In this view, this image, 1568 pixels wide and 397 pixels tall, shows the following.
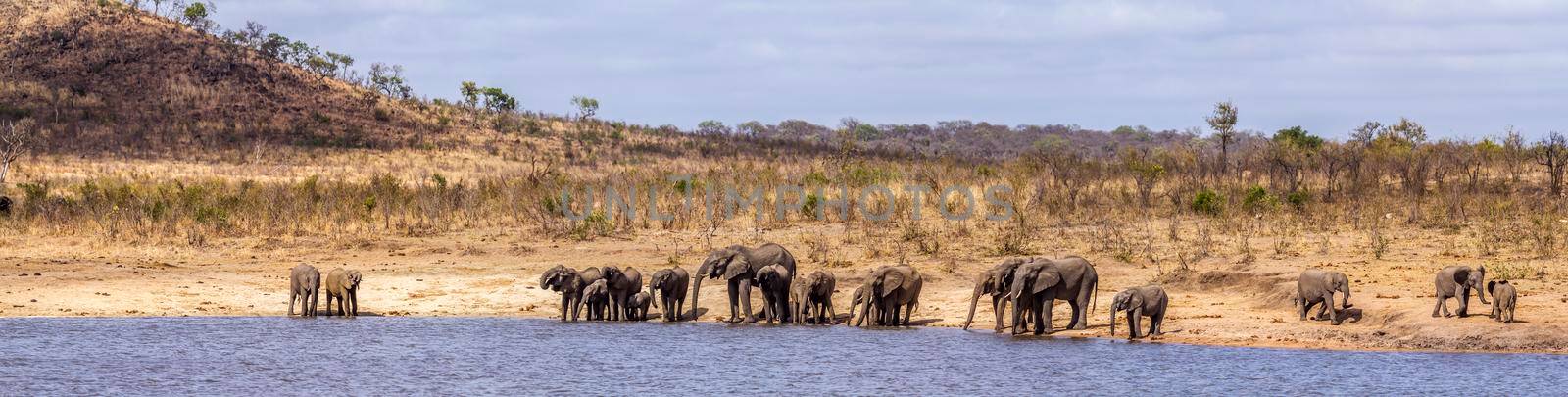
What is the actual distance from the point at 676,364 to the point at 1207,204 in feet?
51.4

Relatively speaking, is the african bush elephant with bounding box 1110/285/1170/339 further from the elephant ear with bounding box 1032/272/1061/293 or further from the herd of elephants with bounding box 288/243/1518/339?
the elephant ear with bounding box 1032/272/1061/293

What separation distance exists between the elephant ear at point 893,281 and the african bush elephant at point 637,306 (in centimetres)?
349

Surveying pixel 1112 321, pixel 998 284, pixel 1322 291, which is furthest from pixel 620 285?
pixel 1322 291

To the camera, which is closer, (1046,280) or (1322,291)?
(1322,291)

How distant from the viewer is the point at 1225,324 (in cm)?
2019

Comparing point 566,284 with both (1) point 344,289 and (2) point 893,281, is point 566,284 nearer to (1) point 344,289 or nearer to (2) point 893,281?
(1) point 344,289

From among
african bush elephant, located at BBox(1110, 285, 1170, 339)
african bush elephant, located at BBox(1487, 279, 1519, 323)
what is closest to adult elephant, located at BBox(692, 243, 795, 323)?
african bush elephant, located at BBox(1110, 285, 1170, 339)

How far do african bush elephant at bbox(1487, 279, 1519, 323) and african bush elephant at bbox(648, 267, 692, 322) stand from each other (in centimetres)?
1039

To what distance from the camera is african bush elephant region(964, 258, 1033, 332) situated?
67.9 feet

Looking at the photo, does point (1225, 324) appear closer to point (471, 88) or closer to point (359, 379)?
point (359, 379)

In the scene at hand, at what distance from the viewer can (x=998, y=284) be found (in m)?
20.7

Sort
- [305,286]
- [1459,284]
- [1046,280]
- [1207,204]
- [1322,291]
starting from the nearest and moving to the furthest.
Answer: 1. [1459,284]
2. [1322,291]
3. [1046,280]
4. [305,286]
5. [1207,204]

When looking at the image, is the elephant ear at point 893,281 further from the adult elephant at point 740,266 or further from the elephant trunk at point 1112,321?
the elephant trunk at point 1112,321

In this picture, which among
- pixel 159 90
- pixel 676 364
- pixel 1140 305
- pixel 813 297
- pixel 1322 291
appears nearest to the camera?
pixel 676 364
